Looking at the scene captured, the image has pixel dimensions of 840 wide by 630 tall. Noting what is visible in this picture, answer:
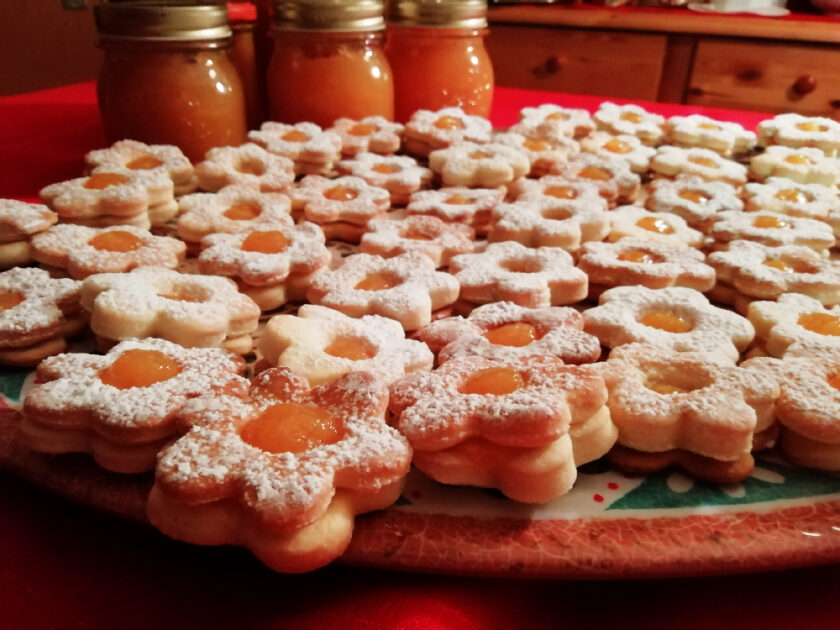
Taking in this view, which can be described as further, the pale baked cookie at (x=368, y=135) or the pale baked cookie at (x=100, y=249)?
the pale baked cookie at (x=368, y=135)

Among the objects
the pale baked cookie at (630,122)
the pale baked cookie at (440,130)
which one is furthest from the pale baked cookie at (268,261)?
the pale baked cookie at (630,122)

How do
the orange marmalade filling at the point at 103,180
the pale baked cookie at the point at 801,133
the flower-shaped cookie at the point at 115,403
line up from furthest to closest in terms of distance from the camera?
the pale baked cookie at the point at 801,133
the orange marmalade filling at the point at 103,180
the flower-shaped cookie at the point at 115,403

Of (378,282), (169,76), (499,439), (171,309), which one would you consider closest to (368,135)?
(169,76)

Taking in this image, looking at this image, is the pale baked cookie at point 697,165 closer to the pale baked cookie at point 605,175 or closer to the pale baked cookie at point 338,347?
the pale baked cookie at point 605,175

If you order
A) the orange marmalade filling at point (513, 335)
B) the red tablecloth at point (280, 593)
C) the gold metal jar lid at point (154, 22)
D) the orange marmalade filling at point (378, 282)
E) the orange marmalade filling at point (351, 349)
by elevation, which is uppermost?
the gold metal jar lid at point (154, 22)

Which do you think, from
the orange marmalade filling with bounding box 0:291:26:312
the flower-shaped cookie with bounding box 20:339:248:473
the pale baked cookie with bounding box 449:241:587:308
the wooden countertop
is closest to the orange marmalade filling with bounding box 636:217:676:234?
the pale baked cookie with bounding box 449:241:587:308

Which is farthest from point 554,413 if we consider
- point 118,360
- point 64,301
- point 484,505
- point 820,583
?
point 64,301
